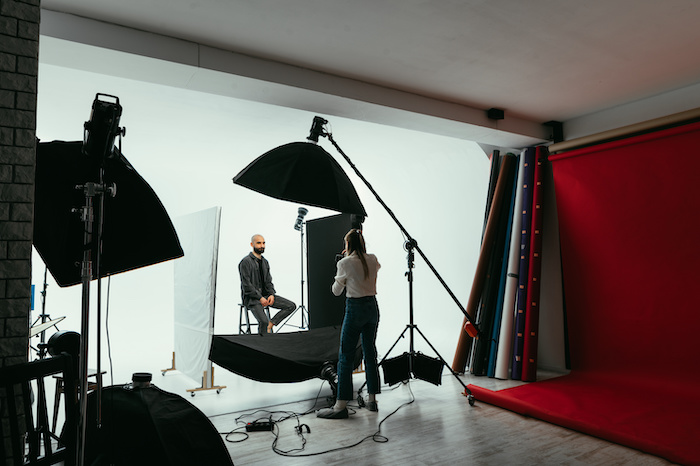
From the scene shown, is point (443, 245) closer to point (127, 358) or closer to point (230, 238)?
point (230, 238)

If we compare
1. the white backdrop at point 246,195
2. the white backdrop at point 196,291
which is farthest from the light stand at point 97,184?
the white backdrop at point 246,195

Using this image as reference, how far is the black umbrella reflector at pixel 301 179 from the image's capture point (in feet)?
9.61

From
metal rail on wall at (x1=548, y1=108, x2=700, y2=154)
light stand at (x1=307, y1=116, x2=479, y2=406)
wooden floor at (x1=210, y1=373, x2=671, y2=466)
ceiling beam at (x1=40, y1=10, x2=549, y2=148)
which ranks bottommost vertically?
wooden floor at (x1=210, y1=373, x2=671, y2=466)

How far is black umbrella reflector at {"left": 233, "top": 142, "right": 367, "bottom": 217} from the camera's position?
2.93 m

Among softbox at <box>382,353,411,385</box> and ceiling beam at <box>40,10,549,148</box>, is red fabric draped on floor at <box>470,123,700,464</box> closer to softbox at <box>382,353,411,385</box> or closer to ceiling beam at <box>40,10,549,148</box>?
softbox at <box>382,353,411,385</box>

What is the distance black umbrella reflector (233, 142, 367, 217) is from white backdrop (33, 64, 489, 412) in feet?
4.71

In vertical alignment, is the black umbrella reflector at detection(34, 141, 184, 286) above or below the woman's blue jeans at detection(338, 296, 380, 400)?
above

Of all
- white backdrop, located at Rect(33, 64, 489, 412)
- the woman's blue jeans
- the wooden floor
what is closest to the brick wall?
the wooden floor

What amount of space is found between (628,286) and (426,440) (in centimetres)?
255

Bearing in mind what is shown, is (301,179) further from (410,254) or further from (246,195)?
(246,195)

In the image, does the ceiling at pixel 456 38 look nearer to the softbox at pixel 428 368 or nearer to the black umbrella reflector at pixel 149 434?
the black umbrella reflector at pixel 149 434

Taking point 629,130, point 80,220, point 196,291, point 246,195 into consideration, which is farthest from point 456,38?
point 246,195

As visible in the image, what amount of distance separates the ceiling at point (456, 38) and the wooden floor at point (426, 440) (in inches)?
100

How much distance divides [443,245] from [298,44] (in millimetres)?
3479
